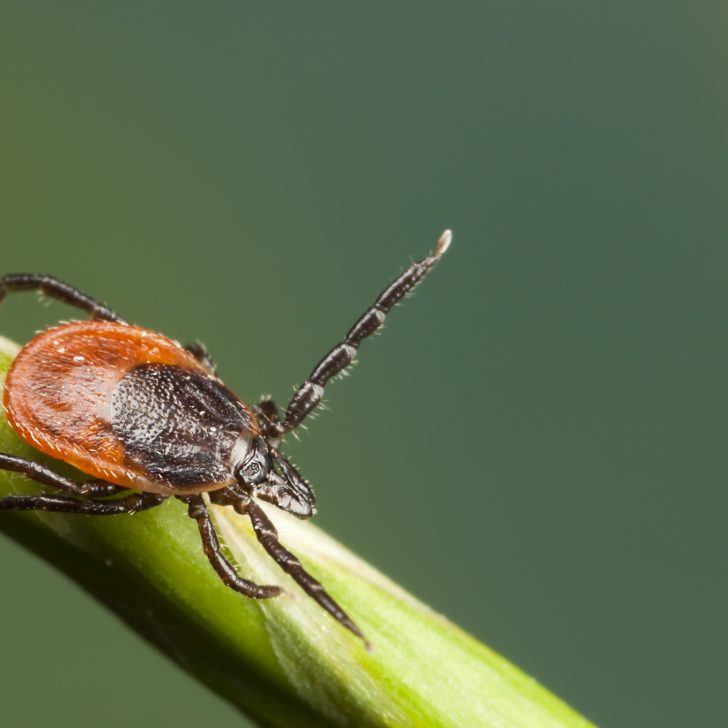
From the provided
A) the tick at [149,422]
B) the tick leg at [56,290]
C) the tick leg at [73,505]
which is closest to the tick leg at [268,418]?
the tick at [149,422]

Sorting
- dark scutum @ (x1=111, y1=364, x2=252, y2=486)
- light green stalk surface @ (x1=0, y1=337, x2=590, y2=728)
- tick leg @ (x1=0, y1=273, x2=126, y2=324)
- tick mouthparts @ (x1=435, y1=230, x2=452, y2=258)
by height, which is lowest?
light green stalk surface @ (x1=0, y1=337, x2=590, y2=728)

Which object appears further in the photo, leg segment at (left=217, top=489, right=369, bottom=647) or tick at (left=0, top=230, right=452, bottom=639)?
tick at (left=0, top=230, right=452, bottom=639)

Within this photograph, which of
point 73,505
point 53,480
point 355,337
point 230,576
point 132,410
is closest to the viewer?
point 230,576

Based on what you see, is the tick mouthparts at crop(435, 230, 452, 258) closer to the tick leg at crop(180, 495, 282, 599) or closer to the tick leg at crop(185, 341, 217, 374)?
the tick leg at crop(185, 341, 217, 374)

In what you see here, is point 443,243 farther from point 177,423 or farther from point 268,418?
point 177,423

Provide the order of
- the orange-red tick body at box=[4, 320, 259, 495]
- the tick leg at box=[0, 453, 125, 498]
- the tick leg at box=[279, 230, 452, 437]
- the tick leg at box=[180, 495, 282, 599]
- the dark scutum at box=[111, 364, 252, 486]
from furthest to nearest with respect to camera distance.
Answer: the tick leg at box=[279, 230, 452, 437]
the dark scutum at box=[111, 364, 252, 486]
the orange-red tick body at box=[4, 320, 259, 495]
the tick leg at box=[0, 453, 125, 498]
the tick leg at box=[180, 495, 282, 599]

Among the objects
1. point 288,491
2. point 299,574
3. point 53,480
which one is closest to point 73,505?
point 53,480

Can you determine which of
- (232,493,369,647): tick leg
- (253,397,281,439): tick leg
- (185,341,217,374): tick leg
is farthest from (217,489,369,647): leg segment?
(185,341,217,374): tick leg
